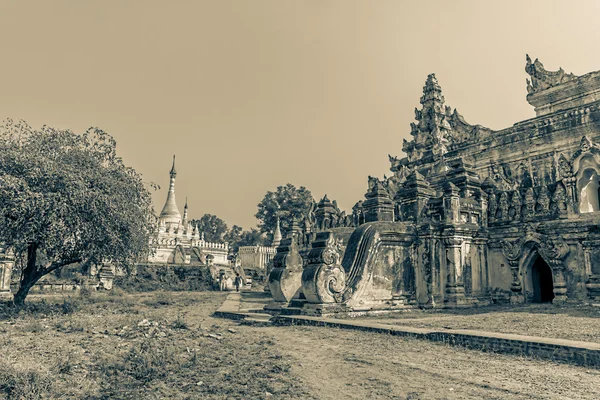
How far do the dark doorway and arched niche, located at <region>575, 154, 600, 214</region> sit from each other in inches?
84.0

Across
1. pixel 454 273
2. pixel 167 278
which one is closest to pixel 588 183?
pixel 454 273

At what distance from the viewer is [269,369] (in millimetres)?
6297

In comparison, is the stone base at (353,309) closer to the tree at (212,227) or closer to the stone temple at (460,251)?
the stone temple at (460,251)

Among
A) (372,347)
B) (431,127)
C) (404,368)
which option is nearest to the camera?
(404,368)

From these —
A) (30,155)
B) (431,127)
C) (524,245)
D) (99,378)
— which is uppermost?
(431,127)

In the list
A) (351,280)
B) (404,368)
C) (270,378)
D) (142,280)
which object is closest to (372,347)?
(404,368)

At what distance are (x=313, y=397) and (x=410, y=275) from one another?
9.48 m

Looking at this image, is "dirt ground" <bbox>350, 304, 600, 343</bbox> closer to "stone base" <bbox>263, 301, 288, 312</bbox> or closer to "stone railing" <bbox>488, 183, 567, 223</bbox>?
"stone base" <bbox>263, 301, 288, 312</bbox>

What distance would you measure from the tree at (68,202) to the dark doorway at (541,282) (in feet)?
42.7

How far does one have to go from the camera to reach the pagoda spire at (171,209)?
6131cm

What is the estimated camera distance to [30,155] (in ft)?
45.0

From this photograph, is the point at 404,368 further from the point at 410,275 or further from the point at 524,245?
the point at 524,245

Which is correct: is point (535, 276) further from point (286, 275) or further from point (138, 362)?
point (138, 362)

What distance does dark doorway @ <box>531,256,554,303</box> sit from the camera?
1473 centimetres
